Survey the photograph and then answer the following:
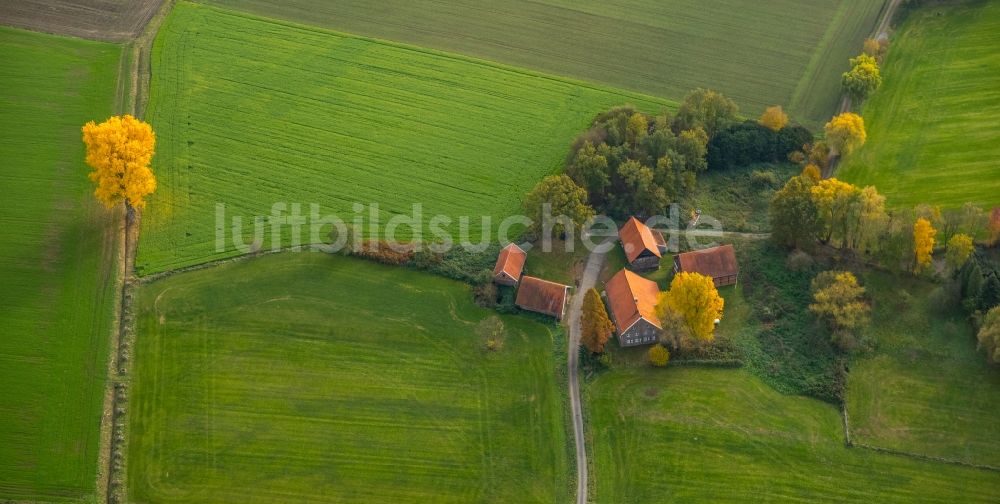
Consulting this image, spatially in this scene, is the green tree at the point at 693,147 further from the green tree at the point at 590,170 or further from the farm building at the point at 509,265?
the farm building at the point at 509,265

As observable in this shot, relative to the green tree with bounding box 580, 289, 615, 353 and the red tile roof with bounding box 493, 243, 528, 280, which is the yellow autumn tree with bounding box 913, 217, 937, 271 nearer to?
the green tree with bounding box 580, 289, 615, 353

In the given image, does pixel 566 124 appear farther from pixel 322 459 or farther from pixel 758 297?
pixel 322 459

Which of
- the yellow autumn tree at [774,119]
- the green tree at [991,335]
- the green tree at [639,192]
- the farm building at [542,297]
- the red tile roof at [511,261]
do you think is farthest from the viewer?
the yellow autumn tree at [774,119]

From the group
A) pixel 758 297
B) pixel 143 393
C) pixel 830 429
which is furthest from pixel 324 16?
pixel 830 429

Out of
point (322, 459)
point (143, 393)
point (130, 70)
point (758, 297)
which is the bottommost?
point (322, 459)

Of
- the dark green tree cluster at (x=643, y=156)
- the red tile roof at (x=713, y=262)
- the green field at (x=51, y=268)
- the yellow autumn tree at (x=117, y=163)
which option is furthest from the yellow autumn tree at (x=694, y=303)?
the yellow autumn tree at (x=117, y=163)

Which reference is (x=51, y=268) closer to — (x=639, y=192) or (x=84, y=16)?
(x=84, y=16)

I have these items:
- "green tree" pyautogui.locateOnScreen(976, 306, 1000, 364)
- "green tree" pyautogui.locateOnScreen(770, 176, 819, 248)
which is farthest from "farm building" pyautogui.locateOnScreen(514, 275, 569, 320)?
"green tree" pyautogui.locateOnScreen(976, 306, 1000, 364)
